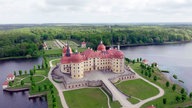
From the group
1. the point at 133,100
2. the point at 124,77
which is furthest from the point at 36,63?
the point at 133,100

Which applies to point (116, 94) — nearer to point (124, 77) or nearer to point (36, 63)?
point (124, 77)

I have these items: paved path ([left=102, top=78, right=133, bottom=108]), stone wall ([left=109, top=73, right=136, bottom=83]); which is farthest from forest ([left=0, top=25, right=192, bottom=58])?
paved path ([left=102, top=78, right=133, bottom=108])

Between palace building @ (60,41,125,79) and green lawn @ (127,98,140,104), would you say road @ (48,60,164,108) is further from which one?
palace building @ (60,41,125,79)

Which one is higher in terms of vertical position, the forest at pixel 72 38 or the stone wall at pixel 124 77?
the forest at pixel 72 38

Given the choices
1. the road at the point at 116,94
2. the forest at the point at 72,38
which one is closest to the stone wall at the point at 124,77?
the road at the point at 116,94

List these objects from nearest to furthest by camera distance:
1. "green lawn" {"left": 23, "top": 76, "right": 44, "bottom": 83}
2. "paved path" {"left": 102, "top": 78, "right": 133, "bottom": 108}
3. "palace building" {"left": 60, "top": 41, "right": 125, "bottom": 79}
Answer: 1. "paved path" {"left": 102, "top": 78, "right": 133, "bottom": 108}
2. "green lawn" {"left": 23, "top": 76, "right": 44, "bottom": 83}
3. "palace building" {"left": 60, "top": 41, "right": 125, "bottom": 79}

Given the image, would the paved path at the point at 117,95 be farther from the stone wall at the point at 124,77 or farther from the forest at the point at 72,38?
the forest at the point at 72,38

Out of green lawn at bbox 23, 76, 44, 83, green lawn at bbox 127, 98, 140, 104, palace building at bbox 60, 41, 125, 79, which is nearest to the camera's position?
green lawn at bbox 127, 98, 140, 104
